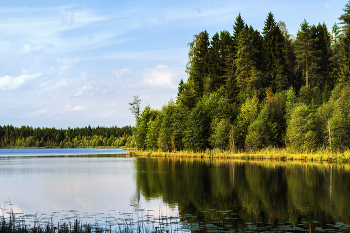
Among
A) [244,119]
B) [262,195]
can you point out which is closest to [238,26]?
[244,119]

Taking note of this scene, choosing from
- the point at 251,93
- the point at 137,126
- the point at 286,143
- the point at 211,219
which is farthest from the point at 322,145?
the point at 137,126

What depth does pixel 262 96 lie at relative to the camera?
9175cm

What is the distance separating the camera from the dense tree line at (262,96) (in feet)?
228

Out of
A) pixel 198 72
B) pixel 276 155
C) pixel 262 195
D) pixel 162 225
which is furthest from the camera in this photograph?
pixel 198 72

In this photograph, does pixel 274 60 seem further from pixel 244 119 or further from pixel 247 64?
pixel 244 119

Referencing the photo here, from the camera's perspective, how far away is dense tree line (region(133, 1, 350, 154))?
6950 cm

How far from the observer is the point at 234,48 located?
10738cm

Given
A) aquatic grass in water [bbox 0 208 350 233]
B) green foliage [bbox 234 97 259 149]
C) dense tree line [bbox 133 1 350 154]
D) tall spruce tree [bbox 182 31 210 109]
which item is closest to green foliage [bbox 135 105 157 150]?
dense tree line [bbox 133 1 350 154]

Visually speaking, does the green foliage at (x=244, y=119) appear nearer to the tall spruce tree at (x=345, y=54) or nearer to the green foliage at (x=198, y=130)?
the green foliage at (x=198, y=130)

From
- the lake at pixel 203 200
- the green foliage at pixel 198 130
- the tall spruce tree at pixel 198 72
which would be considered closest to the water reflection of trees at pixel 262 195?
the lake at pixel 203 200

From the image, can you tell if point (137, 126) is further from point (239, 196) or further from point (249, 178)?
point (239, 196)

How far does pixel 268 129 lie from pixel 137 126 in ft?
192

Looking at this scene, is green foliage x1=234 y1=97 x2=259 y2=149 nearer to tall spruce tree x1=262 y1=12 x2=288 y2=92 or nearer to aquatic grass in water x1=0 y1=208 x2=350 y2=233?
tall spruce tree x1=262 y1=12 x2=288 y2=92

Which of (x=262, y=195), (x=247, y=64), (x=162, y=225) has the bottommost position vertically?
(x=262, y=195)
